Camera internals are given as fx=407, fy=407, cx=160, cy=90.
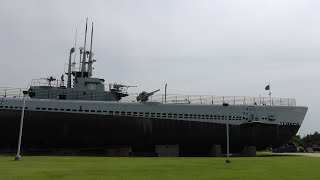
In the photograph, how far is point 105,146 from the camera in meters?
41.0

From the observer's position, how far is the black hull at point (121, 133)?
38.7 meters

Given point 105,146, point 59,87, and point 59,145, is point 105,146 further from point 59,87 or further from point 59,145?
point 59,87

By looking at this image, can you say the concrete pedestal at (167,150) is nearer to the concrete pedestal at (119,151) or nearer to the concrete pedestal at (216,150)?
the concrete pedestal at (119,151)

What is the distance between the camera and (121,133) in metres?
40.8

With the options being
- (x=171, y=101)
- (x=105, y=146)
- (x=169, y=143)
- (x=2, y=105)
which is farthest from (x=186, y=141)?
(x=2, y=105)

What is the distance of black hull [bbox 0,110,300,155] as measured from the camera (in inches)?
1522
